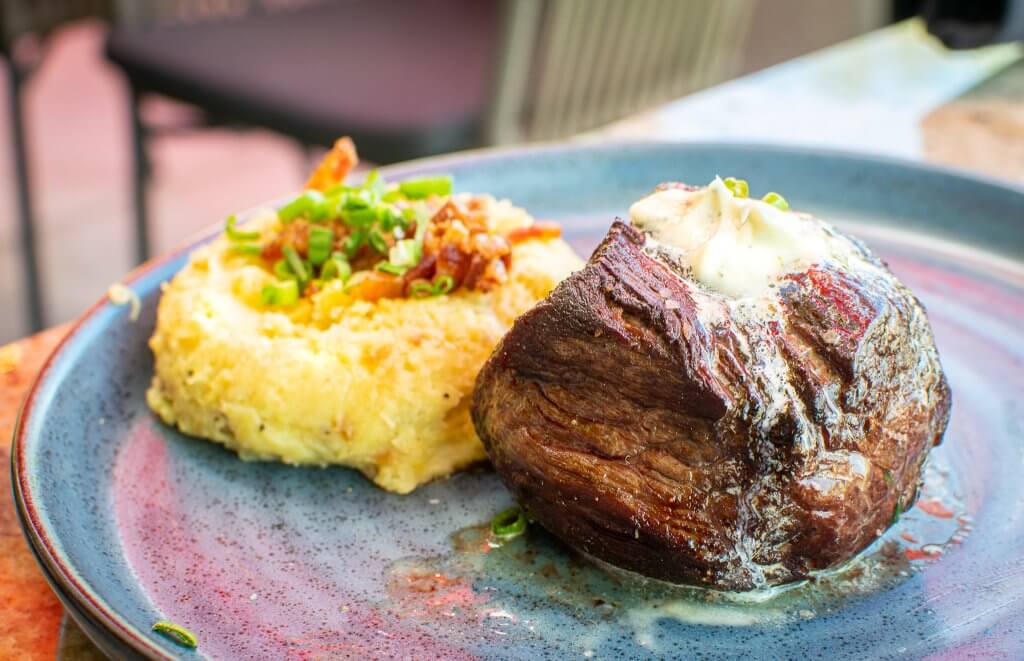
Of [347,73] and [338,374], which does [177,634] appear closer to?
[338,374]

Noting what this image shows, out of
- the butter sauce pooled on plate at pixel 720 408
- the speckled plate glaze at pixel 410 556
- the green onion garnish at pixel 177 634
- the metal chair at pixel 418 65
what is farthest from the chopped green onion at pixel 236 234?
the metal chair at pixel 418 65

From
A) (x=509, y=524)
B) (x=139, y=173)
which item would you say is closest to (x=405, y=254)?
(x=509, y=524)

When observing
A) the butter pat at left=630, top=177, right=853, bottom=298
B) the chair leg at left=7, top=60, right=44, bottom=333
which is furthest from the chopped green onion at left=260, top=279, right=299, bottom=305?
the chair leg at left=7, top=60, right=44, bottom=333

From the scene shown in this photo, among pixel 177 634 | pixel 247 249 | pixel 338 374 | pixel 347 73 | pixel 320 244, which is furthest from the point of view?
pixel 347 73

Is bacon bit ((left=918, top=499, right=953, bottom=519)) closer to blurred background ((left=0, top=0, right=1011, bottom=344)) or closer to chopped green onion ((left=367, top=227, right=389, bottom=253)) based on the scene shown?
chopped green onion ((left=367, top=227, right=389, bottom=253))

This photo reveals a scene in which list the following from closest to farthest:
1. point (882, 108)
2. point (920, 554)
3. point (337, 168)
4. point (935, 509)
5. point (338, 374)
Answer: point (920, 554) < point (935, 509) < point (338, 374) < point (337, 168) < point (882, 108)

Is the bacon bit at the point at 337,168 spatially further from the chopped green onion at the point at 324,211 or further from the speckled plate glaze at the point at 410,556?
the speckled plate glaze at the point at 410,556
